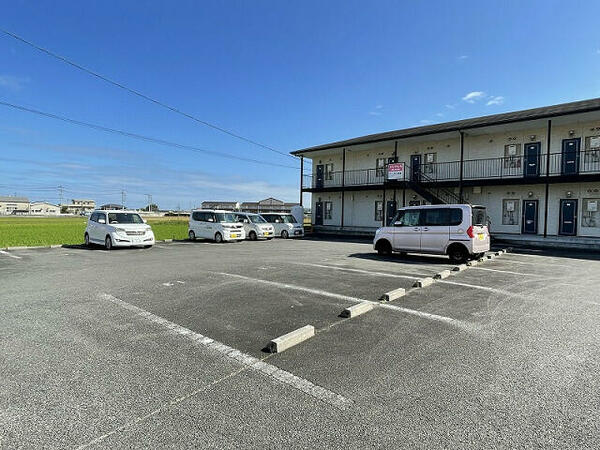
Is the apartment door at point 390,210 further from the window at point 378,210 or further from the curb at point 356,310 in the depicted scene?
the curb at point 356,310

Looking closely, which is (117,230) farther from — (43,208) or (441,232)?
(43,208)

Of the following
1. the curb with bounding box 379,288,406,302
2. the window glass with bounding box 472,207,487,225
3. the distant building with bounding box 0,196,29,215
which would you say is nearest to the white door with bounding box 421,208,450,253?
the window glass with bounding box 472,207,487,225

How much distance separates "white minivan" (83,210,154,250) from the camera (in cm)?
1305

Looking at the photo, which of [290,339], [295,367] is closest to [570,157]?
[290,339]

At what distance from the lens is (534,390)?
273 cm

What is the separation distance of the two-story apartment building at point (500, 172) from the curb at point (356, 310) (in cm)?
1419

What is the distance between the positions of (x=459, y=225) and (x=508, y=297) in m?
4.19

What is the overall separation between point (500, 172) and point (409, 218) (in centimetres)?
1022

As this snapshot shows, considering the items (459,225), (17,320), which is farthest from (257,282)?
(459,225)

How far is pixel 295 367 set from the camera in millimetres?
3094

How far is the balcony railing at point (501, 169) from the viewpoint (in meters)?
15.5

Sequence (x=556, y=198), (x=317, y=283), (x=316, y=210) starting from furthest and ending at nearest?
1. (x=316, y=210)
2. (x=556, y=198)
3. (x=317, y=283)

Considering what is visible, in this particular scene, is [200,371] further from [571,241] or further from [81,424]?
[571,241]

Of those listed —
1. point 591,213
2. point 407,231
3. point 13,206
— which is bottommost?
point 407,231
